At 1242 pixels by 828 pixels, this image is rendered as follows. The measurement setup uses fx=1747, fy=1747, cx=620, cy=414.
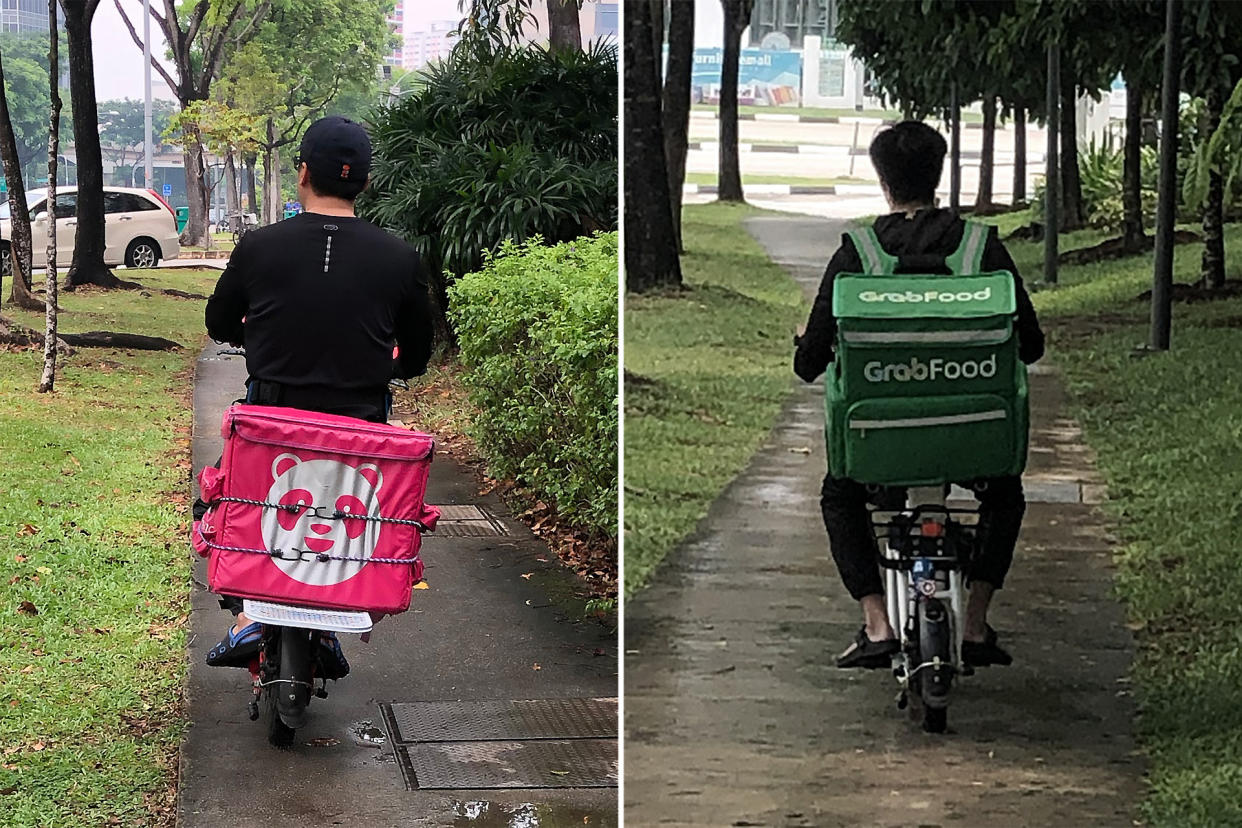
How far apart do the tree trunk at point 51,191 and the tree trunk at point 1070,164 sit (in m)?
5.05

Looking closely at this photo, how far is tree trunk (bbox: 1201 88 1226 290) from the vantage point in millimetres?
2549

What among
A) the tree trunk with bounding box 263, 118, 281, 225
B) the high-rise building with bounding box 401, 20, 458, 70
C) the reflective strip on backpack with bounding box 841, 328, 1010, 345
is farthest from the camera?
the high-rise building with bounding box 401, 20, 458, 70

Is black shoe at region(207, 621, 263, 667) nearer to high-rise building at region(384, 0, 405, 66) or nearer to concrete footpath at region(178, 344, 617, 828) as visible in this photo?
concrete footpath at region(178, 344, 617, 828)

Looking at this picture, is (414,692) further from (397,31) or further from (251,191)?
(397,31)

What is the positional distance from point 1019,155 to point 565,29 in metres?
7.94

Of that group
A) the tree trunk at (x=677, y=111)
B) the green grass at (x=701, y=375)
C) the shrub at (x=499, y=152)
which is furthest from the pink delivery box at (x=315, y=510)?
the shrub at (x=499, y=152)

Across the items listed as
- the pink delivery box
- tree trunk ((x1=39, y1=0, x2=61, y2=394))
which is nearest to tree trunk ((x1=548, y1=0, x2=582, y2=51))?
tree trunk ((x1=39, y1=0, x2=61, y2=394))

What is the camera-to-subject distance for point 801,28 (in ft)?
8.84

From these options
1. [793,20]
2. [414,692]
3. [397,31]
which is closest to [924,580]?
[793,20]

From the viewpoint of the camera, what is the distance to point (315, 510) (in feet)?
12.6

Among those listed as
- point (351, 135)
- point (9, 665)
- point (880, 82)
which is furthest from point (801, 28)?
point (9, 665)

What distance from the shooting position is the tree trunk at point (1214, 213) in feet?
8.36

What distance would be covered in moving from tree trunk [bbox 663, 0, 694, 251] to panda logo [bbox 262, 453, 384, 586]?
1.34m

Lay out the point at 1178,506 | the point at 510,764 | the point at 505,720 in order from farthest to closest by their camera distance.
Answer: the point at 505,720 < the point at 510,764 < the point at 1178,506
